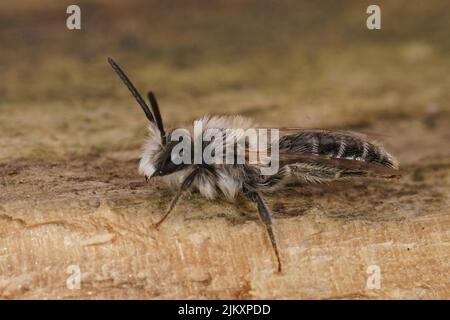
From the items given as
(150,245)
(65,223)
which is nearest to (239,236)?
(150,245)

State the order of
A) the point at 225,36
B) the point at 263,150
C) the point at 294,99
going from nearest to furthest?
the point at 263,150 → the point at 294,99 → the point at 225,36

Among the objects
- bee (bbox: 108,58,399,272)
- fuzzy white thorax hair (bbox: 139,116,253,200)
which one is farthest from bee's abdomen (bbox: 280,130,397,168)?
fuzzy white thorax hair (bbox: 139,116,253,200)

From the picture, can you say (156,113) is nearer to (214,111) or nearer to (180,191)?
(180,191)

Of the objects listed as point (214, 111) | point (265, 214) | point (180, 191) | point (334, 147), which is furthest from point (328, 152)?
point (214, 111)

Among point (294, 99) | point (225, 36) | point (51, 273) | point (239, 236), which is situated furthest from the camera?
point (225, 36)

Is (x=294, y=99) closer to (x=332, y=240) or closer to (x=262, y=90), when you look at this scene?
(x=262, y=90)

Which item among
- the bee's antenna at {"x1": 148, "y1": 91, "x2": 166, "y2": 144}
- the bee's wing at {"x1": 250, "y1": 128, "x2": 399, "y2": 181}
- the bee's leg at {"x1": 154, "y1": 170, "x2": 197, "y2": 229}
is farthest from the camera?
the bee's wing at {"x1": 250, "y1": 128, "x2": 399, "y2": 181}

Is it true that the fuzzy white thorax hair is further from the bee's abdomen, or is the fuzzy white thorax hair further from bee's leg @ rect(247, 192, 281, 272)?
the bee's abdomen
